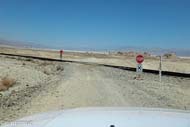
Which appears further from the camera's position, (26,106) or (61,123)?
(26,106)

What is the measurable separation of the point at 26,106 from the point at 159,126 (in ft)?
38.7

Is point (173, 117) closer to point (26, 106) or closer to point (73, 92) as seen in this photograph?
point (26, 106)

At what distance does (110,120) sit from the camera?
345 centimetres

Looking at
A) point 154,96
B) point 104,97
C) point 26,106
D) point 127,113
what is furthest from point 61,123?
point 154,96

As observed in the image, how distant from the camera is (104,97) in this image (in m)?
17.2

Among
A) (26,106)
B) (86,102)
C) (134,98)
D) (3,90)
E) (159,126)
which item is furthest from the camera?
(3,90)

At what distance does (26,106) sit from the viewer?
14.6m

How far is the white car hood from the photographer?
10.9 feet

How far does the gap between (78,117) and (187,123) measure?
928 mm

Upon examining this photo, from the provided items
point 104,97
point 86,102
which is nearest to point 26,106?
point 86,102

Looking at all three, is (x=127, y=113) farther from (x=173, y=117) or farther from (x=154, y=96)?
(x=154, y=96)

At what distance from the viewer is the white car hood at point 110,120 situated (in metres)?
3.32

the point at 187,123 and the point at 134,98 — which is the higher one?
the point at 187,123

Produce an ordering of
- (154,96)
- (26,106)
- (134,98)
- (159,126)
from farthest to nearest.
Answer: (154,96) < (134,98) < (26,106) < (159,126)
